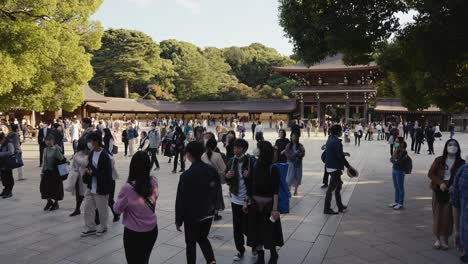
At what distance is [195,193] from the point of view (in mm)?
3350

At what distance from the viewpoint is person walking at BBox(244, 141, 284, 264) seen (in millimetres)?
3795

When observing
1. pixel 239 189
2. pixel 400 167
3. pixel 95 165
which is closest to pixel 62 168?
pixel 95 165

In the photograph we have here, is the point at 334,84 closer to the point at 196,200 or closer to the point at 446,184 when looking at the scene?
the point at 446,184

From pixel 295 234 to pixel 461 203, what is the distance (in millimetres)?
2293

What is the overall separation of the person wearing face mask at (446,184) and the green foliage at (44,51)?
10.5m

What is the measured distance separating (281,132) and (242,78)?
56.1 m

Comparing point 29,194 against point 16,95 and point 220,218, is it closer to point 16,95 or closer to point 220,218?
point 220,218

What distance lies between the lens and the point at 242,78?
62.7m

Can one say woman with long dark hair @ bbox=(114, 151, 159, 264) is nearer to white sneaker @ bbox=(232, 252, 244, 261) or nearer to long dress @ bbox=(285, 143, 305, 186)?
white sneaker @ bbox=(232, 252, 244, 261)

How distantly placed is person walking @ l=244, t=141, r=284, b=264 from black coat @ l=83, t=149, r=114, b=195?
2290 mm

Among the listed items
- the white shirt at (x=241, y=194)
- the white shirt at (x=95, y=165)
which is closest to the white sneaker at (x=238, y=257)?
the white shirt at (x=241, y=194)

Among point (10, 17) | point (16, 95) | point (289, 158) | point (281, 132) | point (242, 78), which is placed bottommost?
point (289, 158)

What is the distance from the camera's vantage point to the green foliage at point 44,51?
944cm

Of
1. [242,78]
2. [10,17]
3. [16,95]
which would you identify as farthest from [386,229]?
[242,78]
